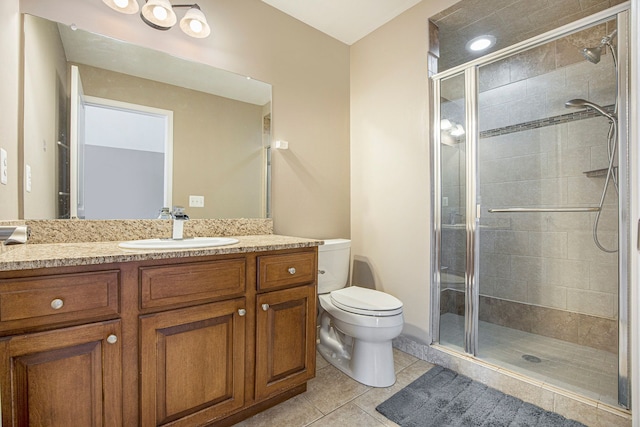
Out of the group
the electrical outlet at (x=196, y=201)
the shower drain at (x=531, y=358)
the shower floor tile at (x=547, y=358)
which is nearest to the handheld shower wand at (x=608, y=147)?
the shower floor tile at (x=547, y=358)

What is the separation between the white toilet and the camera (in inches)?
67.0

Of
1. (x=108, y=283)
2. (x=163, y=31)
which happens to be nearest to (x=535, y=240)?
(x=108, y=283)

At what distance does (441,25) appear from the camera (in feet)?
6.91

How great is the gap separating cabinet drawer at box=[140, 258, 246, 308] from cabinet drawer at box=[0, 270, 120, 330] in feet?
0.35

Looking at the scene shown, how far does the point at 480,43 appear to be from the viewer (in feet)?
7.50

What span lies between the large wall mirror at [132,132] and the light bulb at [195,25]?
19 centimetres

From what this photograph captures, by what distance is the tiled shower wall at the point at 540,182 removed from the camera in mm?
1993

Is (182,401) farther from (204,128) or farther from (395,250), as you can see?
(395,250)

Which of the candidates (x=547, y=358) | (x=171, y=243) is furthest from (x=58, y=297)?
(x=547, y=358)

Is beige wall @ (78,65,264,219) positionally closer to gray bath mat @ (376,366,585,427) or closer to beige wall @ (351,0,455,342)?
beige wall @ (351,0,455,342)

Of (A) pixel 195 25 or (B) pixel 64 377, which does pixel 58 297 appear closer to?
(B) pixel 64 377

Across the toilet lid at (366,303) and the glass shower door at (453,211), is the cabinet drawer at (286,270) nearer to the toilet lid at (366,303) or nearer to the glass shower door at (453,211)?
the toilet lid at (366,303)

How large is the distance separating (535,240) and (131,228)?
2860mm

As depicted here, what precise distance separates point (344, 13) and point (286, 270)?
6.35ft
